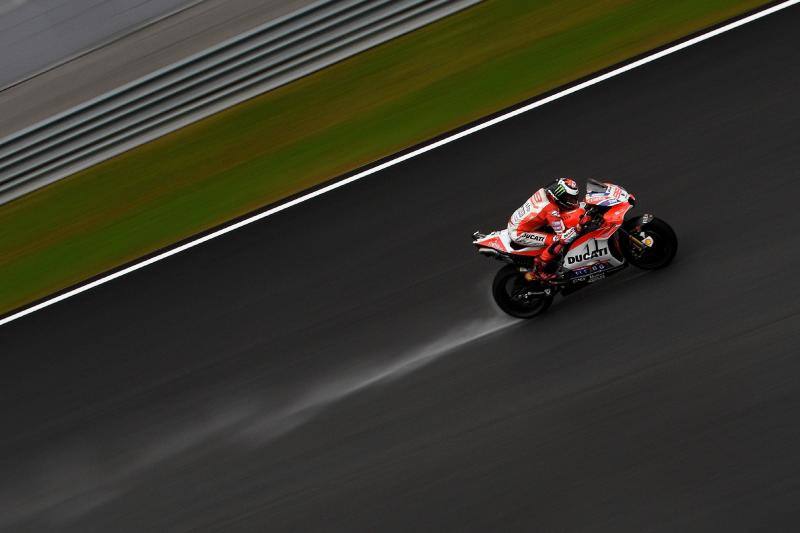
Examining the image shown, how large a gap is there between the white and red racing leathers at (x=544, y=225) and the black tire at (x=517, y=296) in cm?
39

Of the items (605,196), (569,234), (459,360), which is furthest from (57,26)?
(605,196)

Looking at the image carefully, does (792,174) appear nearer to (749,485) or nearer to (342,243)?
(749,485)

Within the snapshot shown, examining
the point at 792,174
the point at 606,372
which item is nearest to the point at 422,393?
the point at 606,372

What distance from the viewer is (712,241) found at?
10.4m

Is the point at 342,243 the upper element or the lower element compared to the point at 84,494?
upper

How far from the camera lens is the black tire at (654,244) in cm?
998

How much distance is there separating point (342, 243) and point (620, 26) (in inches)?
205

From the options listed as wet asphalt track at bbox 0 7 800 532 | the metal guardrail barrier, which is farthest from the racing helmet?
the metal guardrail barrier

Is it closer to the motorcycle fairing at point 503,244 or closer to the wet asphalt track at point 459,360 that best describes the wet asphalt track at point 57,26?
the wet asphalt track at point 459,360

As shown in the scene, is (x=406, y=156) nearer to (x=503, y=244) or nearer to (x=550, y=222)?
(x=503, y=244)

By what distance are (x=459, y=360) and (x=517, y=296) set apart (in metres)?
0.96

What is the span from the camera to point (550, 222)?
9984mm

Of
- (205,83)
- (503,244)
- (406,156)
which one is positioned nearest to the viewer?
(503,244)

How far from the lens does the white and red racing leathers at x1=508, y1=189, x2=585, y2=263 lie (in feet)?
32.7
